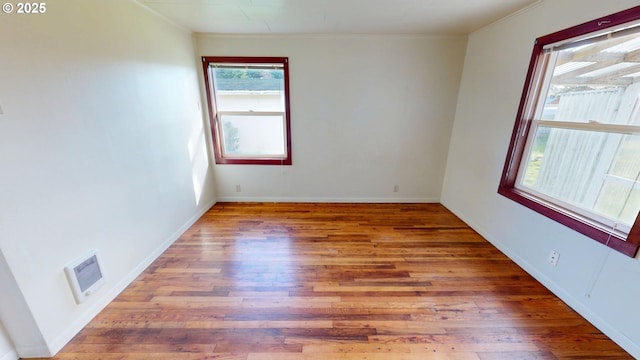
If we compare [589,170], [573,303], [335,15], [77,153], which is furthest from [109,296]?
[589,170]

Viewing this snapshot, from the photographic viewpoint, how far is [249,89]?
11.0 ft

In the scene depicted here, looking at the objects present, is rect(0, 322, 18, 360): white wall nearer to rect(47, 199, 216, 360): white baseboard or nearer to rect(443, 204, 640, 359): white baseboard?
rect(47, 199, 216, 360): white baseboard

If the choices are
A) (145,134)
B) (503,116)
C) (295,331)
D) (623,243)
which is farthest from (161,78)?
(623,243)

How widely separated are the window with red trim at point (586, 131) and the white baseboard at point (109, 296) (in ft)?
11.7

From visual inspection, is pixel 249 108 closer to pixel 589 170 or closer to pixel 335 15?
pixel 335 15

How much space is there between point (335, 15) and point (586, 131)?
2.30m

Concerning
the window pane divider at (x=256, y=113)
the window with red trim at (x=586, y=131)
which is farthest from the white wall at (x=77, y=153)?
the window with red trim at (x=586, y=131)

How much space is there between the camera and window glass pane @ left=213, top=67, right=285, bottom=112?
10.7ft

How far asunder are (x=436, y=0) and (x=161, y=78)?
8.71 feet

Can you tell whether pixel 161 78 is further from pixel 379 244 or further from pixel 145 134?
pixel 379 244

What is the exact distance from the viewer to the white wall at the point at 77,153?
1.28 metres

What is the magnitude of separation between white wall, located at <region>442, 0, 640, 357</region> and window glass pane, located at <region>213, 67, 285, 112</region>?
246 cm

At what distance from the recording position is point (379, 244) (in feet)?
8.73

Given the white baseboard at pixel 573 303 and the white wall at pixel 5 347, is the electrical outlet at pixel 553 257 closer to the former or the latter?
the white baseboard at pixel 573 303
